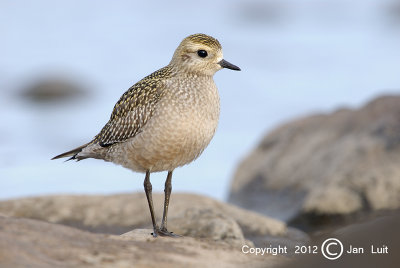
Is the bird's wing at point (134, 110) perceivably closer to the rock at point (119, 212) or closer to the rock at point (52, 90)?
the rock at point (119, 212)

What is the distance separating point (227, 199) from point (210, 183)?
1.18m

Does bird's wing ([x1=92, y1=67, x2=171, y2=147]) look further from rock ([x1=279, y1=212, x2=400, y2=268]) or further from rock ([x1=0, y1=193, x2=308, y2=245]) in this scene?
rock ([x1=279, y1=212, x2=400, y2=268])

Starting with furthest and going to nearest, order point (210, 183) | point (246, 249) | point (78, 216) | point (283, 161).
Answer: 1. point (210, 183)
2. point (283, 161)
3. point (78, 216)
4. point (246, 249)

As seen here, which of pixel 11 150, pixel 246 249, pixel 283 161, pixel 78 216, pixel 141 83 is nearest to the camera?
pixel 246 249

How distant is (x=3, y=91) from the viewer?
2242 centimetres

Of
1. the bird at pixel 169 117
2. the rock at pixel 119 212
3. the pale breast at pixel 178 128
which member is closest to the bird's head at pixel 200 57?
the bird at pixel 169 117

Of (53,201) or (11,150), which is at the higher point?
(11,150)

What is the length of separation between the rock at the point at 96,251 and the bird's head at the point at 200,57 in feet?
8.73

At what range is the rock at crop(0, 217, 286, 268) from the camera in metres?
6.46

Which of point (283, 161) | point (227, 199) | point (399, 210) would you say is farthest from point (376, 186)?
point (227, 199)

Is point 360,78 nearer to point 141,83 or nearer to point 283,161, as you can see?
point 283,161

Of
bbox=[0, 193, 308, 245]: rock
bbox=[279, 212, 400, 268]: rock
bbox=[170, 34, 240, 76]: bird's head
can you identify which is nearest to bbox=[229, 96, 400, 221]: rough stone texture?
bbox=[0, 193, 308, 245]: rock

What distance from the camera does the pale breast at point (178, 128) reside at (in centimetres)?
907

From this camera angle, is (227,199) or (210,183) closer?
(227,199)
